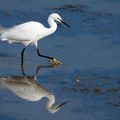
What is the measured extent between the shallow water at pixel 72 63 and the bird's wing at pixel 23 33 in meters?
0.41

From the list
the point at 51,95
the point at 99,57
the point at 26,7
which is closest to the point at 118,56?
the point at 99,57

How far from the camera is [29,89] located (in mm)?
13016

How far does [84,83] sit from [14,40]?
7.87 feet

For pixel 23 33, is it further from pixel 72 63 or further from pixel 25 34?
pixel 72 63

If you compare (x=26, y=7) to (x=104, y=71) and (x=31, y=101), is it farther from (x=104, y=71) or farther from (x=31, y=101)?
(x=31, y=101)

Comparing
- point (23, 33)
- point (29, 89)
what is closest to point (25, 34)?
point (23, 33)

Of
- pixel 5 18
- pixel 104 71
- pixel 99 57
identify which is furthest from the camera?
pixel 5 18

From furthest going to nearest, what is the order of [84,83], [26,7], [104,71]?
1. [26,7]
2. [104,71]
3. [84,83]

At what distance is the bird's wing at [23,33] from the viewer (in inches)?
587

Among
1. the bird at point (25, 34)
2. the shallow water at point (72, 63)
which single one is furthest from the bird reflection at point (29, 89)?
the bird at point (25, 34)

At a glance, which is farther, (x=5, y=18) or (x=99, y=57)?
(x=5, y=18)

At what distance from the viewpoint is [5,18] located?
18078 mm

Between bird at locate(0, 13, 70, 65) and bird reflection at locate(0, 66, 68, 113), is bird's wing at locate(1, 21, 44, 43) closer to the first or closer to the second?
bird at locate(0, 13, 70, 65)

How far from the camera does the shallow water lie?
11.9m
